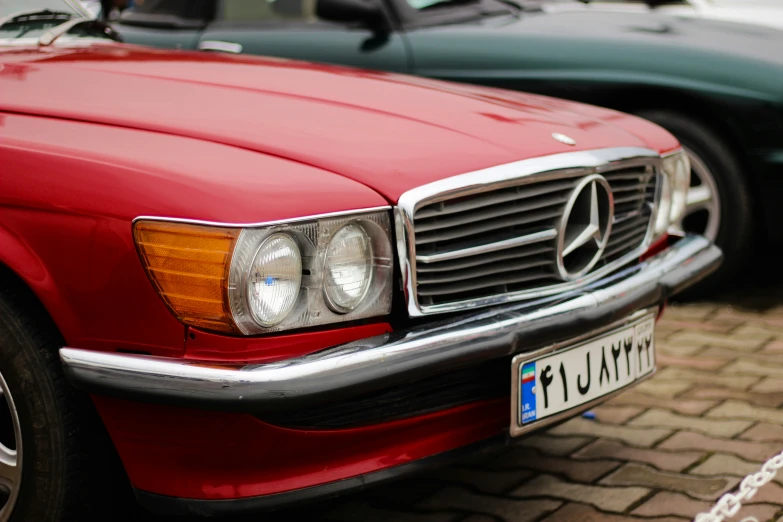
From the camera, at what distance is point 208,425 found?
73.5 inches

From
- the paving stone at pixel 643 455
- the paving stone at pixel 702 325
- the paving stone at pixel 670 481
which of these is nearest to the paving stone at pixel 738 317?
the paving stone at pixel 702 325

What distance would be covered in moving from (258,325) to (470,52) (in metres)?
2.90

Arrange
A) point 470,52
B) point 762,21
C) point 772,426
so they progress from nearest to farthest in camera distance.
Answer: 1. point 772,426
2. point 470,52
3. point 762,21

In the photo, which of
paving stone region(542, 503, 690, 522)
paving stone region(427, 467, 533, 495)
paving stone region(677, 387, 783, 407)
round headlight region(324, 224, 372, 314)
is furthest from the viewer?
paving stone region(677, 387, 783, 407)

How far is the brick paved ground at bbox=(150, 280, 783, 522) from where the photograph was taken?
255cm

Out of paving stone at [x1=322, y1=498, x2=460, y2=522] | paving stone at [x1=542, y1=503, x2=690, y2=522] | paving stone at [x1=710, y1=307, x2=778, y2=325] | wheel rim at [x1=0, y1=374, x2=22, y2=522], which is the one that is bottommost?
paving stone at [x1=322, y1=498, x2=460, y2=522]

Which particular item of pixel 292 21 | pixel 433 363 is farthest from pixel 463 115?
pixel 292 21

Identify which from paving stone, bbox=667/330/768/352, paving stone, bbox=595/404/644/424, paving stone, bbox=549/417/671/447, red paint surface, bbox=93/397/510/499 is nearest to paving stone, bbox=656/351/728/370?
paving stone, bbox=667/330/768/352

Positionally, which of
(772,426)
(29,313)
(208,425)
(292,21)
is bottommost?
(772,426)

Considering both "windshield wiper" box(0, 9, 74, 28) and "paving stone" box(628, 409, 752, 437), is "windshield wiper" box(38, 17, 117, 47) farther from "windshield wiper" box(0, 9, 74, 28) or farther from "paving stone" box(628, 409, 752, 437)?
"paving stone" box(628, 409, 752, 437)

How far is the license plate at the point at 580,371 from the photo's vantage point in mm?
2170

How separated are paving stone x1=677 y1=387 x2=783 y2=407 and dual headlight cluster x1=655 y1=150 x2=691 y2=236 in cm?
66

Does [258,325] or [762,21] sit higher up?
[762,21]

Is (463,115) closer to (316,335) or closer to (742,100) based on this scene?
(316,335)
